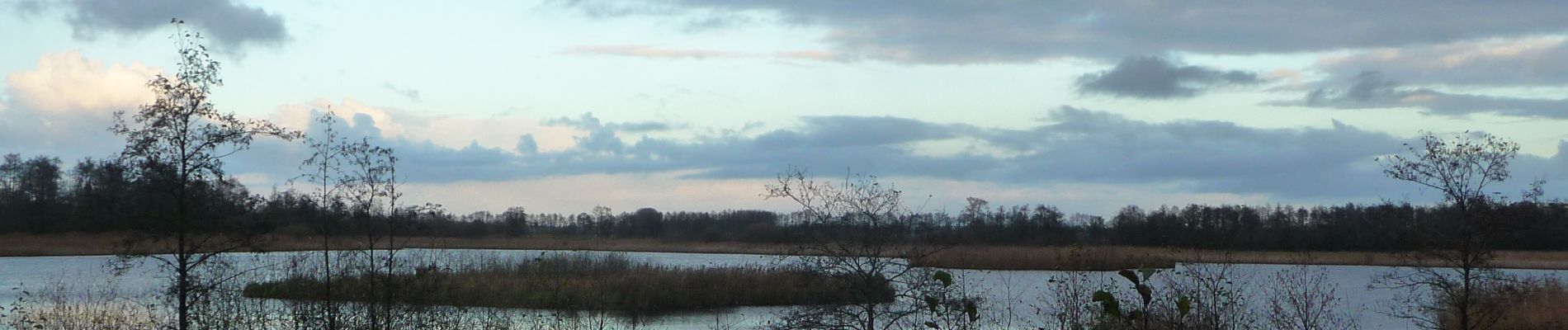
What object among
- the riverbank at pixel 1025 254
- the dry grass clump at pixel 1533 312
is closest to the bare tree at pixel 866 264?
the riverbank at pixel 1025 254

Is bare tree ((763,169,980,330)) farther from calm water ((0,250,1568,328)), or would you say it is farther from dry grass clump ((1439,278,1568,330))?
dry grass clump ((1439,278,1568,330))

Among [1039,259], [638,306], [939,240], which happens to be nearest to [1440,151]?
[939,240]

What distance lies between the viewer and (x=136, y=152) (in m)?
9.10

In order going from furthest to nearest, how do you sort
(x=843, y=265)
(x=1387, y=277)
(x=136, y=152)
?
1. (x=1387, y=277)
2. (x=843, y=265)
3. (x=136, y=152)

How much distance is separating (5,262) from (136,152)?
1649 inches

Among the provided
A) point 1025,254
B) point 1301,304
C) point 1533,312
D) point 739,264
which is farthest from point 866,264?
point 1025,254

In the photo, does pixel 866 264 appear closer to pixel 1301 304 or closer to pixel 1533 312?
pixel 1301 304

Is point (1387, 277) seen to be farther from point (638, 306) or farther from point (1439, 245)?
point (638, 306)

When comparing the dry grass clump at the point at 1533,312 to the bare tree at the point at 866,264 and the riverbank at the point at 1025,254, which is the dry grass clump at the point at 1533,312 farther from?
the bare tree at the point at 866,264

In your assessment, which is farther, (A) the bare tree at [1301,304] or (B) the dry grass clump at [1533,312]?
(B) the dry grass clump at [1533,312]

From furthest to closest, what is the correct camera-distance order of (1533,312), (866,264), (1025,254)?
(1025,254), (1533,312), (866,264)

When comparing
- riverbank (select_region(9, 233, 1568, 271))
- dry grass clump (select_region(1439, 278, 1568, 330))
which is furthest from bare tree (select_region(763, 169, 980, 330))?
dry grass clump (select_region(1439, 278, 1568, 330))

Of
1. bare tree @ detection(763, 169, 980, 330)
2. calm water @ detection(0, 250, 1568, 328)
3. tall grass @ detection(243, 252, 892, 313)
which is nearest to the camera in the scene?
bare tree @ detection(763, 169, 980, 330)

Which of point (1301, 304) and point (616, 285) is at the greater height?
point (1301, 304)
